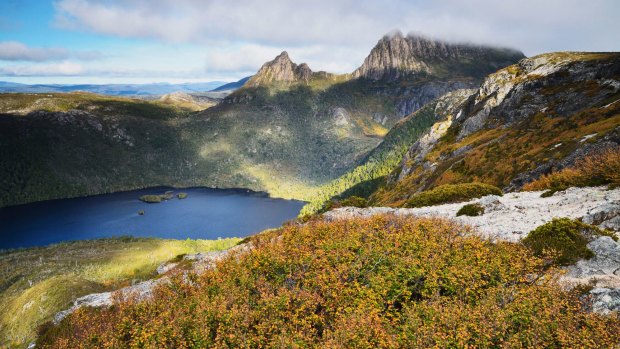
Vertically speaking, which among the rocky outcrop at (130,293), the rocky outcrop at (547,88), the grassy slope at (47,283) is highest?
the rocky outcrop at (547,88)

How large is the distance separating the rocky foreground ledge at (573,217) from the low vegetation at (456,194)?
310 centimetres

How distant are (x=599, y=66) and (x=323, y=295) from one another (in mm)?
115645

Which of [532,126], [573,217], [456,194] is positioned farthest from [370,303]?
[532,126]

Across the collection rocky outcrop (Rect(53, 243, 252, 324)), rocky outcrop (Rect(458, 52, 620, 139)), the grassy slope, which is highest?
rocky outcrop (Rect(458, 52, 620, 139))

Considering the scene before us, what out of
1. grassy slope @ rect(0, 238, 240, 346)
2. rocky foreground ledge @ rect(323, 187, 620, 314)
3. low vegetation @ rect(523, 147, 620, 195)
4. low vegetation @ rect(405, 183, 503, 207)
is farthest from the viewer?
grassy slope @ rect(0, 238, 240, 346)

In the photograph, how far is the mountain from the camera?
174 feet

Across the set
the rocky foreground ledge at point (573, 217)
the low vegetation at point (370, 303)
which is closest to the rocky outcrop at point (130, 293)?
the low vegetation at point (370, 303)

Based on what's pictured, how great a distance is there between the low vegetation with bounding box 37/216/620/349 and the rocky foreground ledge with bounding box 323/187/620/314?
1.89 metres

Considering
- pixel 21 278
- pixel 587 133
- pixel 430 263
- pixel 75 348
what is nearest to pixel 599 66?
pixel 587 133

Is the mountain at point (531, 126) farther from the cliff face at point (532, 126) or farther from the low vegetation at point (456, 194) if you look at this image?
the low vegetation at point (456, 194)

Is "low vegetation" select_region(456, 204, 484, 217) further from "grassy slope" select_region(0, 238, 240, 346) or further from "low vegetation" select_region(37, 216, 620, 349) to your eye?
"grassy slope" select_region(0, 238, 240, 346)

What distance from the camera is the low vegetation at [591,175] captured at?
33.6 meters

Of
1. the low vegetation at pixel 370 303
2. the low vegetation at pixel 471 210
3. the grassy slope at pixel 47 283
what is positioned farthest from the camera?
the grassy slope at pixel 47 283

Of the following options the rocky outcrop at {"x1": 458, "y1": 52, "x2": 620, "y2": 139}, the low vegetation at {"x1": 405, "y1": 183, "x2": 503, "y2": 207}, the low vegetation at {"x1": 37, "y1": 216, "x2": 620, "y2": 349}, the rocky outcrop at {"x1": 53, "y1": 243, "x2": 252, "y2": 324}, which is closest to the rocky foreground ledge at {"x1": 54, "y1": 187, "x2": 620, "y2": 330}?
the rocky outcrop at {"x1": 53, "y1": 243, "x2": 252, "y2": 324}
